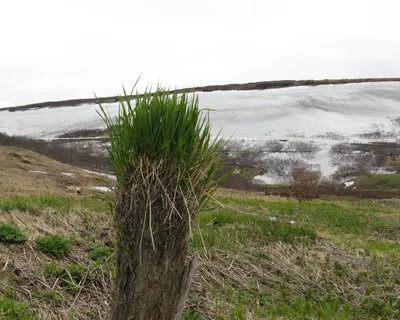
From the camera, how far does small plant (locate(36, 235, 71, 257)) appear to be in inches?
259

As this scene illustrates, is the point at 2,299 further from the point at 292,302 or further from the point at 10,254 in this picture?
the point at 292,302

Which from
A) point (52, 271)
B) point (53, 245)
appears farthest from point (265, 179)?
point (52, 271)

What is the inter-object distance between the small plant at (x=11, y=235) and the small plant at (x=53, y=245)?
25cm

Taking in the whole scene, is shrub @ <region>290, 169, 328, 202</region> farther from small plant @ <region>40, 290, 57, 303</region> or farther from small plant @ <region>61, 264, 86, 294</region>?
small plant @ <region>40, 290, 57, 303</region>

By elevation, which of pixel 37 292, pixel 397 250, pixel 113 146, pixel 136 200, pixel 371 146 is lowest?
pixel 371 146

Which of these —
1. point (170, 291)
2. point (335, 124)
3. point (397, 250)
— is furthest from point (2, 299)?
point (335, 124)

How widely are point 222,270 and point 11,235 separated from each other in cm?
314

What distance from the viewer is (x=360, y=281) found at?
8.12 meters

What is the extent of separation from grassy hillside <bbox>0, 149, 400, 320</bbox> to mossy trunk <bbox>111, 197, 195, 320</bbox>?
0.42 m

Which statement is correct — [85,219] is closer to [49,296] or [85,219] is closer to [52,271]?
[52,271]

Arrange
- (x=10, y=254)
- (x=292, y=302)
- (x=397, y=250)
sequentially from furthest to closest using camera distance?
(x=397, y=250)
(x=292, y=302)
(x=10, y=254)

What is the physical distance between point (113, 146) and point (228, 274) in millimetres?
4520

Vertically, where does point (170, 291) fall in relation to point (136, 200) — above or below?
below

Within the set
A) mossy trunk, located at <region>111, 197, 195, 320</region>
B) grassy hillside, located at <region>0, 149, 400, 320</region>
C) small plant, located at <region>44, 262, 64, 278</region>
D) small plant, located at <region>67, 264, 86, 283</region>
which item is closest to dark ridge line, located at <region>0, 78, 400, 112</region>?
grassy hillside, located at <region>0, 149, 400, 320</region>
